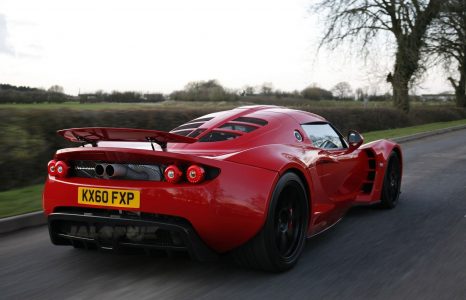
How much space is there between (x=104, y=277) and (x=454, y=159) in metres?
9.78

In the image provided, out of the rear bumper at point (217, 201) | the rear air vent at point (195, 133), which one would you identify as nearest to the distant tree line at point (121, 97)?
the rear air vent at point (195, 133)

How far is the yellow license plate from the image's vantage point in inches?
128

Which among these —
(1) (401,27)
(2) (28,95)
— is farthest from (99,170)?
(1) (401,27)

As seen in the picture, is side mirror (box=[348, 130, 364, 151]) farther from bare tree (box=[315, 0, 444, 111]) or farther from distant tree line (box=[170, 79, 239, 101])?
bare tree (box=[315, 0, 444, 111])

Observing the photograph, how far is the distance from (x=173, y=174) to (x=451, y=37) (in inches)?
1301

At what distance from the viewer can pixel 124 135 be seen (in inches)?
130

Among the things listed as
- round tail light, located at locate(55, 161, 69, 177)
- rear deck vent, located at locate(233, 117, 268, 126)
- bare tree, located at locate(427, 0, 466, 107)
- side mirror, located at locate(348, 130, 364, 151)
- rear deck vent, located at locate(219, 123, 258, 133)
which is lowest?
round tail light, located at locate(55, 161, 69, 177)

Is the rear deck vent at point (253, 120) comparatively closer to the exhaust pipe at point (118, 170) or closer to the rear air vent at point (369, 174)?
the exhaust pipe at point (118, 170)

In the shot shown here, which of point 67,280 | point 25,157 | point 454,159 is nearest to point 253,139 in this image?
point 67,280

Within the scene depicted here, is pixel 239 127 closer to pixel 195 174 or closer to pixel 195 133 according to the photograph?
pixel 195 133

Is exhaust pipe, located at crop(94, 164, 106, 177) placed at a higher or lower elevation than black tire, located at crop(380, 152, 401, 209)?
higher

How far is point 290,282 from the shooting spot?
3428 millimetres

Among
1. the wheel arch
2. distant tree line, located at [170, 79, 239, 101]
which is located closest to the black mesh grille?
the wheel arch

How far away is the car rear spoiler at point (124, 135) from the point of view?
3.23 metres
